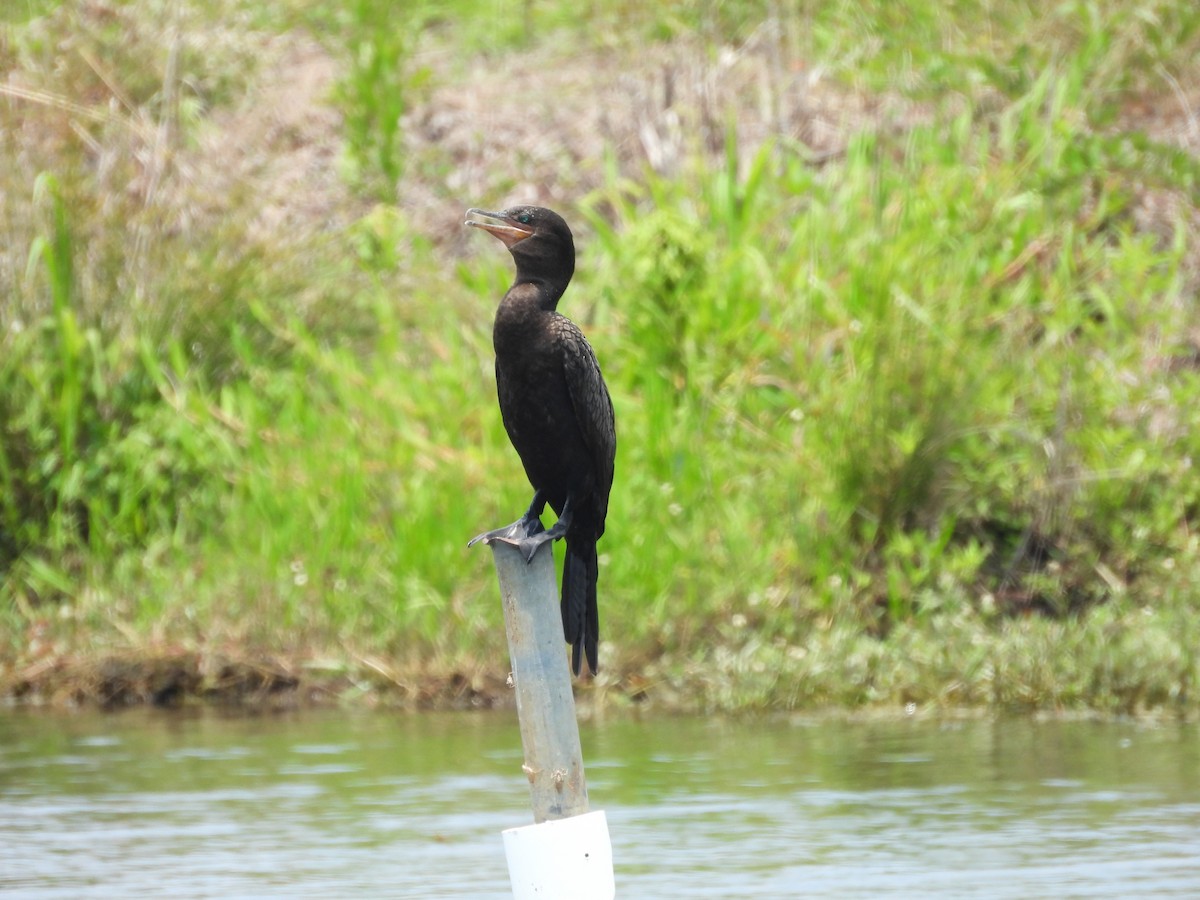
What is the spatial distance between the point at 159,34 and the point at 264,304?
2395 mm

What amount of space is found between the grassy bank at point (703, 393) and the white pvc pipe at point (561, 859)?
414 cm

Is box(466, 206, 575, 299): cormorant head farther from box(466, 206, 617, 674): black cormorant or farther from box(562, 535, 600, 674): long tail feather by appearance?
box(562, 535, 600, 674): long tail feather

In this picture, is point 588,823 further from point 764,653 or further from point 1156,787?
point 764,653

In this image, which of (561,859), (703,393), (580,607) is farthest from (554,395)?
(703,393)

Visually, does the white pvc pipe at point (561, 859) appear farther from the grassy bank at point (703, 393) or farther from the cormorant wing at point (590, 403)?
the grassy bank at point (703, 393)

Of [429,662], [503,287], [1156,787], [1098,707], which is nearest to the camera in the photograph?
[1156,787]

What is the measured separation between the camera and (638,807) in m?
6.48

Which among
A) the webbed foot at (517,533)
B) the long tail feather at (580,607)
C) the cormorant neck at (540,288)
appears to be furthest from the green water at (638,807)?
the cormorant neck at (540,288)

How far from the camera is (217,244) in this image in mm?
10055

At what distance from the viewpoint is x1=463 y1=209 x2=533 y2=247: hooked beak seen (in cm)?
434

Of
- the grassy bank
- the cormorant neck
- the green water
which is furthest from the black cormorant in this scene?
the grassy bank

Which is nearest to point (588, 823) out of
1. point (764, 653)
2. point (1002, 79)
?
point (764, 653)

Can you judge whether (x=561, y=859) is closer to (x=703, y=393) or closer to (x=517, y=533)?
(x=517, y=533)

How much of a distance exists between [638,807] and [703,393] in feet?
9.10
